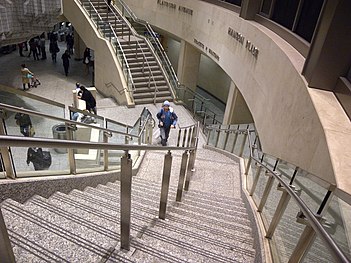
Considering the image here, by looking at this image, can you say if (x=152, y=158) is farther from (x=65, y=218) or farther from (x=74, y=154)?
(x=65, y=218)

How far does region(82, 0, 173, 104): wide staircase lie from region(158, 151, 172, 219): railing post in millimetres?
9123

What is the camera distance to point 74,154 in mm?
3564

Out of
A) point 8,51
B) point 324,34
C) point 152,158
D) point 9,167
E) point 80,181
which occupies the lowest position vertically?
point 8,51

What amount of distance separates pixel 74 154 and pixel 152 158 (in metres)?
3.25

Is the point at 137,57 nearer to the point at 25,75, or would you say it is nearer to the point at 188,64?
the point at 188,64

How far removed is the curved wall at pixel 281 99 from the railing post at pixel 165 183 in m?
1.58

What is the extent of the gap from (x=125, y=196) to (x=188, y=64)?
1252cm

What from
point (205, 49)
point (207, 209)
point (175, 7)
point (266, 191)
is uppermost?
point (175, 7)

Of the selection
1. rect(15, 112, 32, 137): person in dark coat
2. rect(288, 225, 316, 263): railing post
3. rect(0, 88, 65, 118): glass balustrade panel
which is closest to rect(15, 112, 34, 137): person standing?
rect(15, 112, 32, 137): person in dark coat

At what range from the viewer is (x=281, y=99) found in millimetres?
5555

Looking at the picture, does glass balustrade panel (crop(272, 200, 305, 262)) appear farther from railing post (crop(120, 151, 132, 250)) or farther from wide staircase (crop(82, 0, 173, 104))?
wide staircase (crop(82, 0, 173, 104))

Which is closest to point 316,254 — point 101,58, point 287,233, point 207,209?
point 287,233

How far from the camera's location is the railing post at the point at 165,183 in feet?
9.60

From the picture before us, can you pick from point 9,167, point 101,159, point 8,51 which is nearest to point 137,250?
point 9,167
